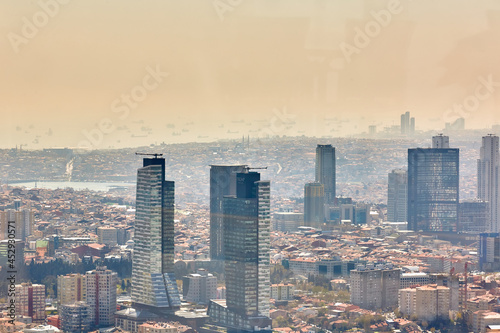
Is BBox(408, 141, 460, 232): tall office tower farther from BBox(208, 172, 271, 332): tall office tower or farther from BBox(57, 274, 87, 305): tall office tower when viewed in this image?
BBox(57, 274, 87, 305): tall office tower

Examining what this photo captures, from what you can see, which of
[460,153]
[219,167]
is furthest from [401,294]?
[460,153]

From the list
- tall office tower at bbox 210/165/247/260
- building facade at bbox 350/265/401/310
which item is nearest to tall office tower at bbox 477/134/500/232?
tall office tower at bbox 210/165/247/260

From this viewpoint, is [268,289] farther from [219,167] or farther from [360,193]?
[360,193]

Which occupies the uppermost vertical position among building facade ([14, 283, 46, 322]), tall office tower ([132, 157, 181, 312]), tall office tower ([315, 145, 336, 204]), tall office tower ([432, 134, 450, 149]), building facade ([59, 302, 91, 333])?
tall office tower ([432, 134, 450, 149])

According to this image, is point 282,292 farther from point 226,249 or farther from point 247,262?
point 247,262

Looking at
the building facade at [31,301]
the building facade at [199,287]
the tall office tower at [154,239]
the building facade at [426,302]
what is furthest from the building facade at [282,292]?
the building facade at [31,301]

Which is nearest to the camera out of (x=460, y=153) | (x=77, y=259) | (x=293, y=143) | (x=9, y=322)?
(x=9, y=322)

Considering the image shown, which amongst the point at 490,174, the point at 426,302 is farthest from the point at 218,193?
the point at 490,174
